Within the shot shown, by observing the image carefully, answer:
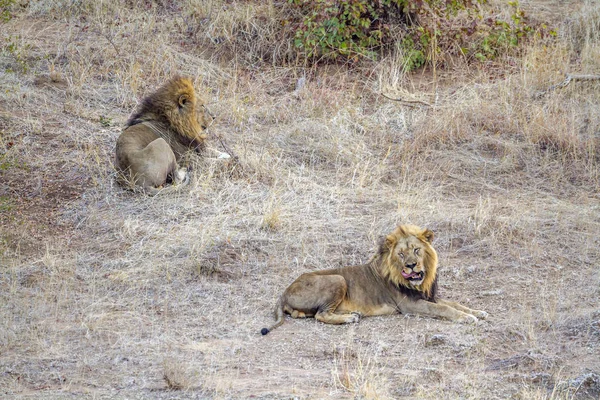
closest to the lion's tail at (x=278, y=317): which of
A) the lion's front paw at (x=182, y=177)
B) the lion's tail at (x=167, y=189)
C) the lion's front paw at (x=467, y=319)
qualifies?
the lion's front paw at (x=467, y=319)

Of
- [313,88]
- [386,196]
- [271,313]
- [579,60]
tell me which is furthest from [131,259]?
A: [579,60]

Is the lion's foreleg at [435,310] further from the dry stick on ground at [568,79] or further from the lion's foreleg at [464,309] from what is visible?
the dry stick on ground at [568,79]

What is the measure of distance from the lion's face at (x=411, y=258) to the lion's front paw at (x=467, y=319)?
366 millimetres

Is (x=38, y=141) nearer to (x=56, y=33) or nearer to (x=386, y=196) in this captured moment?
(x=56, y=33)

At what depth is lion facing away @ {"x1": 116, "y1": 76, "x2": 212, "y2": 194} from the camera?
31.4 feet

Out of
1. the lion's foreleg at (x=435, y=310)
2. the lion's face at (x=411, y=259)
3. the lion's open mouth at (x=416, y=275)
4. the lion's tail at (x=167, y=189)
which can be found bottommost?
the lion's tail at (x=167, y=189)

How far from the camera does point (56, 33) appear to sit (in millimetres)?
12953

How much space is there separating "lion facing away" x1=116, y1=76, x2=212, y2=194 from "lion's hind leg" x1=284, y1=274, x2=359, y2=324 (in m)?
2.85

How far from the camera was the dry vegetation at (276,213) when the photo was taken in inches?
244

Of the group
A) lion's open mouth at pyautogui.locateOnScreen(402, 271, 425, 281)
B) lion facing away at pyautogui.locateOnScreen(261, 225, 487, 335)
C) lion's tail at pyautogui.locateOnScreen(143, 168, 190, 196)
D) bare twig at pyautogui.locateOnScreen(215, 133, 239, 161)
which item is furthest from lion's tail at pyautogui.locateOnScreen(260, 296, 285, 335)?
bare twig at pyautogui.locateOnScreen(215, 133, 239, 161)

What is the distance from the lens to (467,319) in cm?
698

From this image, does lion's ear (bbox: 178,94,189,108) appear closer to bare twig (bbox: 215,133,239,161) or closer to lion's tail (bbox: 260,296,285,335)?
bare twig (bbox: 215,133,239,161)

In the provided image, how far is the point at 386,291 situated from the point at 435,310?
431mm

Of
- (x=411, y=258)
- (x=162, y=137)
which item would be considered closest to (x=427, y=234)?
(x=411, y=258)
